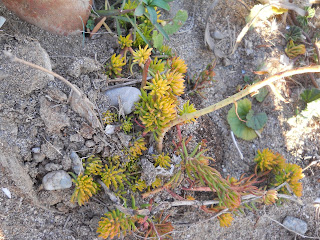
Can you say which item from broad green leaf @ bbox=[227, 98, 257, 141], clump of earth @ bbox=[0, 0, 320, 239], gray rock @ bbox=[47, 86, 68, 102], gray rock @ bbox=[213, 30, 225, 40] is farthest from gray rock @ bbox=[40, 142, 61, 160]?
gray rock @ bbox=[213, 30, 225, 40]

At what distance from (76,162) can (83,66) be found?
1.99ft

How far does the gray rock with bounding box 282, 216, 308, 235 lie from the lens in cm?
250

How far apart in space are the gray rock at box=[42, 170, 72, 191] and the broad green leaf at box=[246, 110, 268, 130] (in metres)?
1.55

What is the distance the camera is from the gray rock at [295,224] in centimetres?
250

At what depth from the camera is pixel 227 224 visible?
2.11 metres

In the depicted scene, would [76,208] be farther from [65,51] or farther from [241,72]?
[241,72]

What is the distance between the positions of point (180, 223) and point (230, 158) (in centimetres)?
70

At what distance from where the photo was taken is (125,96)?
194 cm

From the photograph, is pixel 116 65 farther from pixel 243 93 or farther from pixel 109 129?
pixel 243 93

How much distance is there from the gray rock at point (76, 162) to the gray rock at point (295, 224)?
1780 mm

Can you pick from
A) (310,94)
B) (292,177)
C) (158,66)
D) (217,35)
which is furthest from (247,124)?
(158,66)

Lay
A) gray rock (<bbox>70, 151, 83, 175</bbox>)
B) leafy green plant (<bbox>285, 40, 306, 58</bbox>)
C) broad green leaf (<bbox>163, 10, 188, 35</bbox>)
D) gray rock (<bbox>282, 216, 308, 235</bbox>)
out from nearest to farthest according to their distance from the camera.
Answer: gray rock (<bbox>70, 151, 83, 175</bbox>)
broad green leaf (<bbox>163, 10, 188, 35</bbox>)
gray rock (<bbox>282, 216, 308, 235</bbox>)
leafy green plant (<bbox>285, 40, 306, 58</bbox>)

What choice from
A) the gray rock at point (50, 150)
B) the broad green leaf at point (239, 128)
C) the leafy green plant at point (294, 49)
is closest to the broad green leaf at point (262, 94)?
the broad green leaf at point (239, 128)

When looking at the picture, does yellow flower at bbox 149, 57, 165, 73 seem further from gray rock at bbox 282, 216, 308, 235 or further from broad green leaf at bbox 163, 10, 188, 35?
gray rock at bbox 282, 216, 308, 235
